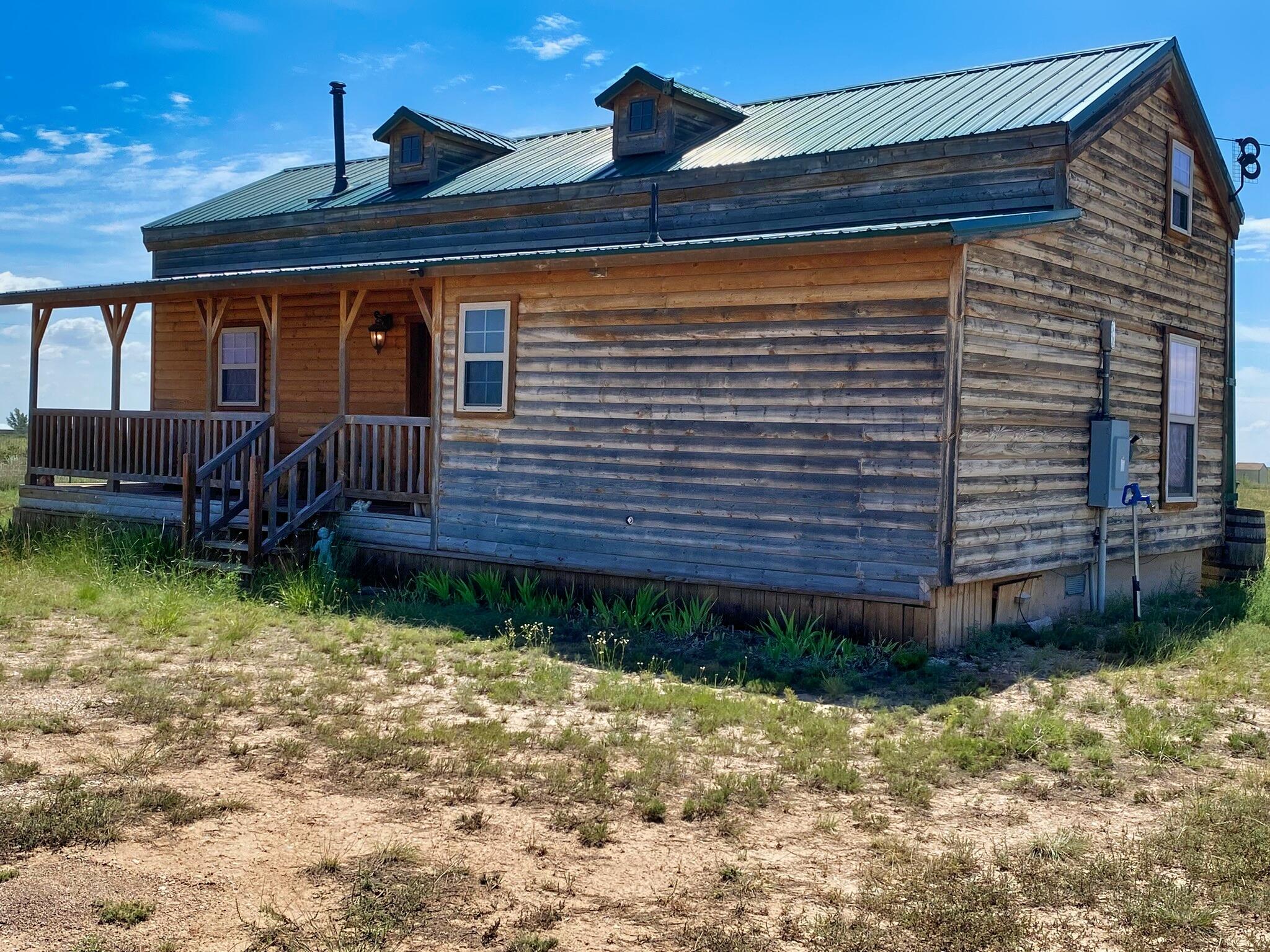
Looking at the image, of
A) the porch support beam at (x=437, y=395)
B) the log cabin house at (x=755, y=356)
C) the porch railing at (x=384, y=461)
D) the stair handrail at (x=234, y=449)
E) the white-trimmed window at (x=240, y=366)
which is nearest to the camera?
the log cabin house at (x=755, y=356)

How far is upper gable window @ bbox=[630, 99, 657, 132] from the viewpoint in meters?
16.2

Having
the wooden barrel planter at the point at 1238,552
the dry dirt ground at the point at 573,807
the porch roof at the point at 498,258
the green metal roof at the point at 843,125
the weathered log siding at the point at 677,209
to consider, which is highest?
the green metal roof at the point at 843,125

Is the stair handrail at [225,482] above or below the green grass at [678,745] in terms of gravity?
above

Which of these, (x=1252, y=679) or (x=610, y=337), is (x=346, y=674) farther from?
(x=1252, y=679)

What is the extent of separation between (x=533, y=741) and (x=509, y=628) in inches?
143

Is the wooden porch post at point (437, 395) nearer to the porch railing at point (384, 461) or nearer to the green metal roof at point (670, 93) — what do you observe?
the porch railing at point (384, 461)

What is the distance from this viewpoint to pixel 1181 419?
14.9m

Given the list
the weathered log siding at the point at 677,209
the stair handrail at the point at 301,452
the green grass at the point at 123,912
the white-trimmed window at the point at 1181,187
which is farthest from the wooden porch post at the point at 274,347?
the white-trimmed window at the point at 1181,187

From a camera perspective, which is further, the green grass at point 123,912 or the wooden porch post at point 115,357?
the wooden porch post at point 115,357

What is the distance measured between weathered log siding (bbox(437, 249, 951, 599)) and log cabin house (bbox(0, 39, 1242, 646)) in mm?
29

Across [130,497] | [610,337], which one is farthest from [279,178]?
[610,337]

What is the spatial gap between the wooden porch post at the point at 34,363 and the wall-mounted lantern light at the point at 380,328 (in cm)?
487

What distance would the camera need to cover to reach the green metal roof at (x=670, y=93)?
15.9m

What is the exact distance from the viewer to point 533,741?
7.44m
